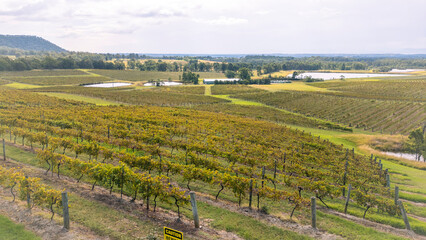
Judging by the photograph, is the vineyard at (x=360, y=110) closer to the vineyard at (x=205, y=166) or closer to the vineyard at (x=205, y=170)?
the vineyard at (x=205, y=170)

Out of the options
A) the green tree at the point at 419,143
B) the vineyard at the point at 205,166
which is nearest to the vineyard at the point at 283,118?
the green tree at the point at 419,143

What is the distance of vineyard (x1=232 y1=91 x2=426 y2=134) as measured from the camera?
58.7 metres

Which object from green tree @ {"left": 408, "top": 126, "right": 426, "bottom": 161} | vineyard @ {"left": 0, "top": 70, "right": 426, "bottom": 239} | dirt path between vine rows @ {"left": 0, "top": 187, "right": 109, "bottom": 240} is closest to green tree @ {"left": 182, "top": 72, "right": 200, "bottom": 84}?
vineyard @ {"left": 0, "top": 70, "right": 426, "bottom": 239}

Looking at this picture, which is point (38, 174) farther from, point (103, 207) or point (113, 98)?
point (113, 98)

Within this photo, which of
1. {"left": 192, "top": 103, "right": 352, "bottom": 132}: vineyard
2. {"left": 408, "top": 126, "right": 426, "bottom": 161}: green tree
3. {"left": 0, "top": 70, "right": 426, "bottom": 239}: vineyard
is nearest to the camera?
{"left": 0, "top": 70, "right": 426, "bottom": 239}: vineyard

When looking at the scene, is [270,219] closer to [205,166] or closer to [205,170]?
[205,170]

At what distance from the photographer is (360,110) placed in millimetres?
72188

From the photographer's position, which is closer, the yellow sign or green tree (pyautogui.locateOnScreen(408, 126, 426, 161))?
the yellow sign

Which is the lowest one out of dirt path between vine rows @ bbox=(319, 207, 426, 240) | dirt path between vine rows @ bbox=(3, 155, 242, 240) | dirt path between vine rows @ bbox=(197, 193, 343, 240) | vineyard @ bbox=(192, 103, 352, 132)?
vineyard @ bbox=(192, 103, 352, 132)

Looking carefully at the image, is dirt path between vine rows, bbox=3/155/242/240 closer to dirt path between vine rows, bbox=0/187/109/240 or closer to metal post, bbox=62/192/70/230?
dirt path between vine rows, bbox=0/187/109/240

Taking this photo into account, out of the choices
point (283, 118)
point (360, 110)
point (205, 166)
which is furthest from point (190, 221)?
point (360, 110)

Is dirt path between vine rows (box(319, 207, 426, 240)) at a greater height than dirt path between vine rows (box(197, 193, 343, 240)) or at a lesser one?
lesser

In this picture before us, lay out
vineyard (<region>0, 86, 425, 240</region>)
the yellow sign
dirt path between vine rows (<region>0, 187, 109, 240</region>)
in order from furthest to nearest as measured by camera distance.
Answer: vineyard (<region>0, 86, 425, 240</region>)
dirt path between vine rows (<region>0, 187, 109, 240</region>)
the yellow sign

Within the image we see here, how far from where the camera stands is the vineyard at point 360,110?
192 ft
